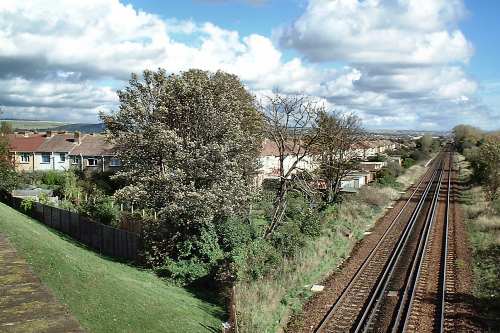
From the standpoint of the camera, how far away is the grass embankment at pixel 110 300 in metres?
11.1

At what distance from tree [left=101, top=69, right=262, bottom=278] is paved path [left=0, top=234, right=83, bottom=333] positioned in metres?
13.5

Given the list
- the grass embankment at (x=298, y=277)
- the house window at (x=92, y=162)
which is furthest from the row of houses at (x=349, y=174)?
the house window at (x=92, y=162)

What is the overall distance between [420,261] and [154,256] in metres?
12.7

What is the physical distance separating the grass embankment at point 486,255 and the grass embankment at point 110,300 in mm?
9279

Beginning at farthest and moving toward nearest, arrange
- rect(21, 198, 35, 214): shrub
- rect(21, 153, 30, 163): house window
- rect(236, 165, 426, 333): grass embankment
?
rect(21, 153, 30, 163): house window → rect(21, 198, 35, 214): shrub → rect(236, 165, 426, 333): grass embankment

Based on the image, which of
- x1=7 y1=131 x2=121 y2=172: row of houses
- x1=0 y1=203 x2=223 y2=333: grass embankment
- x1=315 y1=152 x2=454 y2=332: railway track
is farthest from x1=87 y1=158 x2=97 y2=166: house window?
x1=0 y1=203 x2=223 y2=333: grass embankment

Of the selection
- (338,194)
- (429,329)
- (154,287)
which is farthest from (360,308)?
(338,194)

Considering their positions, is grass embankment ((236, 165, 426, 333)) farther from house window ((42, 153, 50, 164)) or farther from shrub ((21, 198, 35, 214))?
house window ((42, 153, 50, 164))

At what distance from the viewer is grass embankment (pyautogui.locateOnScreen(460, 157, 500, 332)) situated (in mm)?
16562

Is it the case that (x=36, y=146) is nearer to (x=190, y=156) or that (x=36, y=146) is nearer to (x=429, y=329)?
(x=190, y=156)

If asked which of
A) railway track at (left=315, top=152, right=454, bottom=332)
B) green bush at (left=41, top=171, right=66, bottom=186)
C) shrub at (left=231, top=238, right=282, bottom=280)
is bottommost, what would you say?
railway track at (left=315, top=152, right=454, bottom=332)

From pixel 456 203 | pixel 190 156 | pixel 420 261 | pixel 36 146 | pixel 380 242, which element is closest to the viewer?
pixel 190 156

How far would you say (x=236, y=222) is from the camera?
22.2 m

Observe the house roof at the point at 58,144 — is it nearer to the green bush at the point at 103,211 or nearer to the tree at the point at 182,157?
the green bush at the point at 103,211
